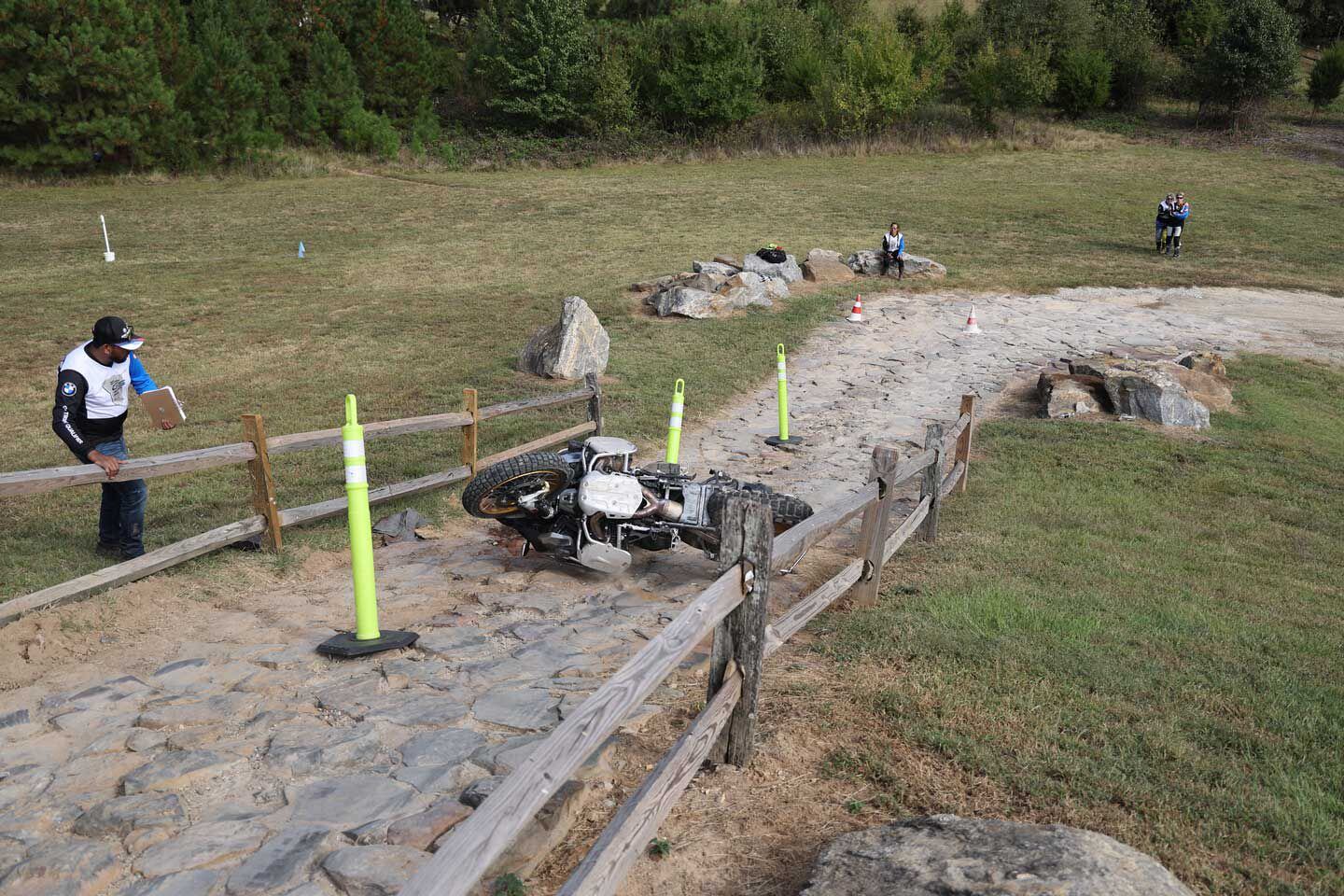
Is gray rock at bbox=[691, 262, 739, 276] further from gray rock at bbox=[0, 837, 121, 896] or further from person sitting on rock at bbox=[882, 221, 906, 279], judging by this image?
gray rock at bbox=[0, 837, 121, 896]

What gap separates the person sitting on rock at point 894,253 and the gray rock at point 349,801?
20967 millimetres

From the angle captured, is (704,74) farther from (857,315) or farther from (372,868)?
(372,868)

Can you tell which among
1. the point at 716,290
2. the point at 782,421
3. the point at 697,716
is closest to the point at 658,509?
the point at 697,716

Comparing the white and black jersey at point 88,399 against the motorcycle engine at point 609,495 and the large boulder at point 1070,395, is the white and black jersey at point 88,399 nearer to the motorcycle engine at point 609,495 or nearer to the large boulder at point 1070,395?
the motorcycle engine at point 609,495

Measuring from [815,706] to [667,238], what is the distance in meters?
23.8

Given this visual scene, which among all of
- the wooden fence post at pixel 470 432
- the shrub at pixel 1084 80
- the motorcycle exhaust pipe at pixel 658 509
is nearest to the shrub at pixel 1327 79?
the shrub at pixel 1084 80

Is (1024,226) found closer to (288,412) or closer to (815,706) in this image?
(288,412)

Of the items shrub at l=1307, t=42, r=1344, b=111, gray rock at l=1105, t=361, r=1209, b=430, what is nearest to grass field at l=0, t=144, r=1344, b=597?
gray rock at l=1105, t=361, r=1209, b=430

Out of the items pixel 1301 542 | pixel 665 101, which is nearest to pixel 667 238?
pixel 1301 542

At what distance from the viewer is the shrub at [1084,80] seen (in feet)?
165

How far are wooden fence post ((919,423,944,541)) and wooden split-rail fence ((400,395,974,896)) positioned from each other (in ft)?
4.90

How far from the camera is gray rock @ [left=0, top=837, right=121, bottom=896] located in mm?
3516

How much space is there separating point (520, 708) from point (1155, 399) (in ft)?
36.6

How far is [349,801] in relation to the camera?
13.6 feet
